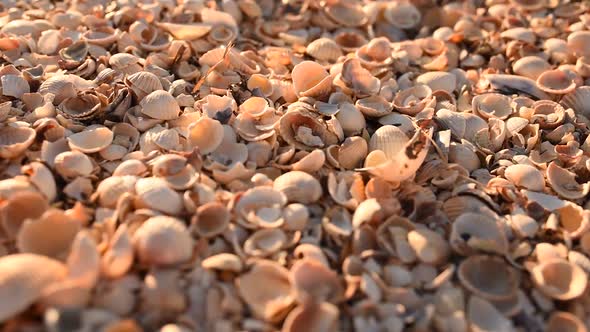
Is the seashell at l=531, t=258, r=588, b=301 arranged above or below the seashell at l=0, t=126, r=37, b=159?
below

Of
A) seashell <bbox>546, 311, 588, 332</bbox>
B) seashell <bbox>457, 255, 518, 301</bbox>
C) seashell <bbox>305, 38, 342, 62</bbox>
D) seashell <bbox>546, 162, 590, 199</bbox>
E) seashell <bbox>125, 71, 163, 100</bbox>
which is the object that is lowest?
seashell <bbox>546, 311, 588, 332</bbox>

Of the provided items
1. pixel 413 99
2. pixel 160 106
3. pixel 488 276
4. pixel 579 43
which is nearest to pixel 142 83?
pixel 160 106

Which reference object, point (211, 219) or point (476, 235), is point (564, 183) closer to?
point (476, 235)

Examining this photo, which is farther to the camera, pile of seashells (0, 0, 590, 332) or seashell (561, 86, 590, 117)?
seashell (561, 86, 590, 117)

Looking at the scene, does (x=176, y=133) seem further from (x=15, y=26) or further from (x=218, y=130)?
(x=15, y=26)

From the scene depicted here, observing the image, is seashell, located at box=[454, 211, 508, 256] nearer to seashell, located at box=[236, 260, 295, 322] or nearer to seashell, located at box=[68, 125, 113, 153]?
seashell, located at box=[236, 260, 295, 322]

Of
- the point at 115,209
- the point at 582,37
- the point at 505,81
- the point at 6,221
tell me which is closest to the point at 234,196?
the point at 115,209

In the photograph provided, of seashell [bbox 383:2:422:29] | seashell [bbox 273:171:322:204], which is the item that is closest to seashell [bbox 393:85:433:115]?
seashell [bbox 273:171:322:204]
